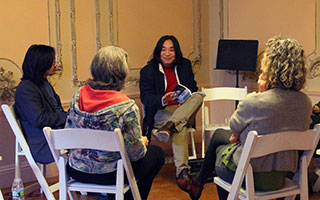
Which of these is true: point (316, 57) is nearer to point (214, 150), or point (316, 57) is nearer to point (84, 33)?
point (214, 150)

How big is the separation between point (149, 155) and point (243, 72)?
8.96 feet

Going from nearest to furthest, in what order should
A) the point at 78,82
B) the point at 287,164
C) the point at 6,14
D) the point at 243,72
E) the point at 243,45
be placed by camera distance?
1. the point at 287,164
2. the point at 6,14
3. the point at 78,82
4. the point at 243,45
5. the point at 243,72

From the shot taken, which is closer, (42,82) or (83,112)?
(83,112)

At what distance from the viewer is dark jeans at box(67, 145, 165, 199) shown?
2.64m

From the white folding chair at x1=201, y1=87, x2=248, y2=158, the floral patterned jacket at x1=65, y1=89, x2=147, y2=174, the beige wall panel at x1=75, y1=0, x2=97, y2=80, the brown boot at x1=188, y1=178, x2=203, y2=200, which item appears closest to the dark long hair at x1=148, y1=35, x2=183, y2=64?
the white folding chair at x1=201, y1=87, x2=248, y2=158

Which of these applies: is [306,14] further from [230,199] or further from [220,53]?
[230,199]

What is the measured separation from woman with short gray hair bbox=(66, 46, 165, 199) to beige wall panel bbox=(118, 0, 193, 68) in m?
2.13

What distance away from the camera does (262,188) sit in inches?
100

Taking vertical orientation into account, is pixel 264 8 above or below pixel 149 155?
above

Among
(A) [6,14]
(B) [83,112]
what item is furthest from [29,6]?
(B) [83,112]

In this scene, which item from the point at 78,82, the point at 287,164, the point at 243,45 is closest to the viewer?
the point at 287,164

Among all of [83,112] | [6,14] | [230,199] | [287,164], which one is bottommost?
[230,199]

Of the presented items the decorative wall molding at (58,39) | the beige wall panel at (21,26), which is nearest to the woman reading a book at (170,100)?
the decorative wall molding at (58,39)

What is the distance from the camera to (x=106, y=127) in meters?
2.58
